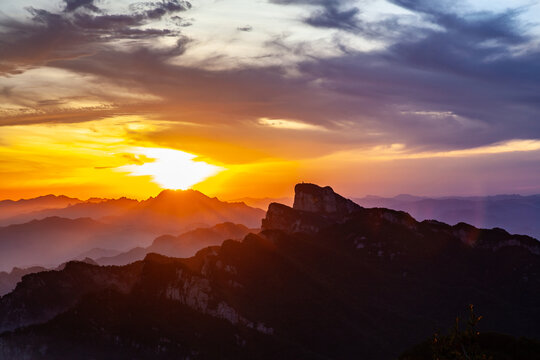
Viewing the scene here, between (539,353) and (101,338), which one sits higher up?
(539,353)

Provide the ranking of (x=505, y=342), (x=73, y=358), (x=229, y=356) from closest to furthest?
(x=505, y=342) → (x=73, y=358) → (x=229, y=356)

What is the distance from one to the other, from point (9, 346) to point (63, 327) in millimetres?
17808

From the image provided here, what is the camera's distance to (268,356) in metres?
200

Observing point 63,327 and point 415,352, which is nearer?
point 415,352

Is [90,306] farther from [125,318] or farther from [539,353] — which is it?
[539,353]

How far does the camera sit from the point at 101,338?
608 ft

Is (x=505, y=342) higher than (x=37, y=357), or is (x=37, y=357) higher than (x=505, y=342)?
(x=505, y=342)

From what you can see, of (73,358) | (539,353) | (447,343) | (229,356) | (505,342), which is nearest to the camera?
(447,343)

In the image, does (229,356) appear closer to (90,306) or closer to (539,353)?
(90,306)

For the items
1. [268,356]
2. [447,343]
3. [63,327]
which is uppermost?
[447,343]

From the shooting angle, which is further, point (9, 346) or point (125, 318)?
point (125, 318)

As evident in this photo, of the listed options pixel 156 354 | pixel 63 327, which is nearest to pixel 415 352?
pixel 156 354

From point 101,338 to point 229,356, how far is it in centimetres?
4663

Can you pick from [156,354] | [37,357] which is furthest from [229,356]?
[37,357]
